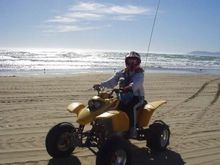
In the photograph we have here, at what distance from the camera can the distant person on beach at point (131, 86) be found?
6676 mm

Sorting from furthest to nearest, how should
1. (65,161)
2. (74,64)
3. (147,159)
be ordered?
(74,64) → (147,159) → (65,161)

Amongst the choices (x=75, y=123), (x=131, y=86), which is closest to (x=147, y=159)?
(x=131, y=86)

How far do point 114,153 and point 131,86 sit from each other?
151 cm

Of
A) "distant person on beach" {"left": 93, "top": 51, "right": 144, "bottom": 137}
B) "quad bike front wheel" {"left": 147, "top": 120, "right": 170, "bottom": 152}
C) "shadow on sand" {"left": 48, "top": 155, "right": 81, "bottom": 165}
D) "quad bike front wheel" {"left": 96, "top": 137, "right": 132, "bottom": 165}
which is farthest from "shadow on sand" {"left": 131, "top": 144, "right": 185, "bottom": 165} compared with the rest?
"shadow on sand" {"left": 48, "top": 155, "right": 81, "bottom": 165}

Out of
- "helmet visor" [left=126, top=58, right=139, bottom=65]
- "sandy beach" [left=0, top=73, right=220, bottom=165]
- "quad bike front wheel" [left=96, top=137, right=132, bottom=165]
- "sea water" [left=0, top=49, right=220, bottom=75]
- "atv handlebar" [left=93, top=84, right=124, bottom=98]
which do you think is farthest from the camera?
"sea water" [left=0, top=49, right=220, bottom=75]

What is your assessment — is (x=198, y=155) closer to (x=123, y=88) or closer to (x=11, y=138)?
(x=123, y=88)

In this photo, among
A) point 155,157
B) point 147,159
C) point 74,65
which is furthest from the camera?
point 74,65

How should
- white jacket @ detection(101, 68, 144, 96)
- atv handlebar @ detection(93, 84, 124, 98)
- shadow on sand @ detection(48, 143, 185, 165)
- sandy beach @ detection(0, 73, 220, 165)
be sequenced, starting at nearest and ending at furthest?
shadow on sand @ detection(48, 143, 185, 165), atv handlebar @ detection(93, 84, 124, 98), sandy beach @ detection(0, 73, 220, 165), white jacket @ detection(101, 68, 144, 96)

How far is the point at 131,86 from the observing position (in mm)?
6574

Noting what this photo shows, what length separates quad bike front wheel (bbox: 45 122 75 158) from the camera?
6.23 metres

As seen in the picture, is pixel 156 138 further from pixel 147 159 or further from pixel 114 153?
pixel 114 153

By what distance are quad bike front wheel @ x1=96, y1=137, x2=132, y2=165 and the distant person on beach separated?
101 centimetres

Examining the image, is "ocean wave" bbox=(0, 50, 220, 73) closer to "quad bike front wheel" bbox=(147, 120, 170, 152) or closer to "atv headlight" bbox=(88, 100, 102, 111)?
"quad bike front wheel" bbox=(147, 120, 170, 152)

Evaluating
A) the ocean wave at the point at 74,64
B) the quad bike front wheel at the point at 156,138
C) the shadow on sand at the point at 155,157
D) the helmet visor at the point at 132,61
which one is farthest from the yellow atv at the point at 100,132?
the ocean wave at the point at 74,64
